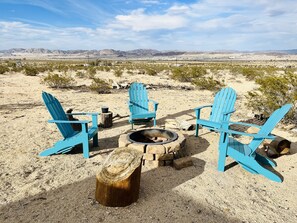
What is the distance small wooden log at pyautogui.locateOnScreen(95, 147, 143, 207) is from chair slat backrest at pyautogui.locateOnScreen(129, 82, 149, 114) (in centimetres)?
346

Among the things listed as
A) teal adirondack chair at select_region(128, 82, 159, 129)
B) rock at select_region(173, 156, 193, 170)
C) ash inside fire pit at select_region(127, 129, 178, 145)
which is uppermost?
teal adirondack chair at select_region(128, 82, 159, 129)

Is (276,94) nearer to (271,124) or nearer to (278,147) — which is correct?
(278,147)

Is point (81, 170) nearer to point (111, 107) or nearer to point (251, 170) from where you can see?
point (251, 170)

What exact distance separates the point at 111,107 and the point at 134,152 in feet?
19.2

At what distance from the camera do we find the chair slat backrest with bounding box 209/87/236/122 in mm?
5673

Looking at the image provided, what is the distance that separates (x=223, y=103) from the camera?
5.75 metres

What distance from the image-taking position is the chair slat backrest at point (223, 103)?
5.67 metres

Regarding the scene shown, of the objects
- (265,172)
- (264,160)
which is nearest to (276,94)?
(264,160)

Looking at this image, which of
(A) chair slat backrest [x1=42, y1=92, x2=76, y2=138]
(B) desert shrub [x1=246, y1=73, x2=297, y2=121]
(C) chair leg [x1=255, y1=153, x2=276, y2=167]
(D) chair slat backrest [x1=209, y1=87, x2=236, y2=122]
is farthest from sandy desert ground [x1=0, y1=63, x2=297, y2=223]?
(B) desert shrub [x1=246, y1=73, x2=297, y2=121]

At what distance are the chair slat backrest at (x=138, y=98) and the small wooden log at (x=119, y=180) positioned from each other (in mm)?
3464

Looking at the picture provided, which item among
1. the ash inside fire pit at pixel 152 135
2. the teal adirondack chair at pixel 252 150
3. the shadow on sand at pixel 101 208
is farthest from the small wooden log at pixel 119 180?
the ash inside fire pit at pixel 152 135

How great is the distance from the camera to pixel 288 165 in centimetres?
438

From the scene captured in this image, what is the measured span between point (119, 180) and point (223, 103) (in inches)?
145

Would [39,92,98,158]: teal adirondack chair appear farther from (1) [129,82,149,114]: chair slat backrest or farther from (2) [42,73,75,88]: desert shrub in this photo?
(2) [42,73,75,88]: desert shrub
